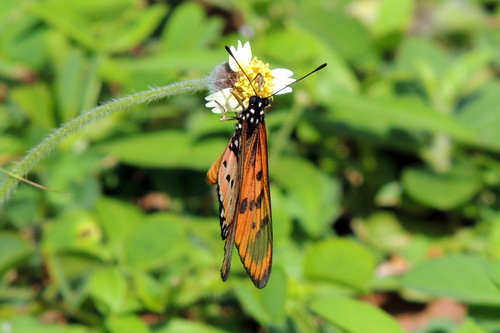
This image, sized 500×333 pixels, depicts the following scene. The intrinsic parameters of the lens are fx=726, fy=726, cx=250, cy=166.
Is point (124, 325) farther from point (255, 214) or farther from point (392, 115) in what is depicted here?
point (392, 115)

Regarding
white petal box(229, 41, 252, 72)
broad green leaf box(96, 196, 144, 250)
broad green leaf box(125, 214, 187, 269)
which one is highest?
white petal box(229, 41, 252, 72)

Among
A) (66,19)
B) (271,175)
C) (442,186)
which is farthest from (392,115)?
(66,19)

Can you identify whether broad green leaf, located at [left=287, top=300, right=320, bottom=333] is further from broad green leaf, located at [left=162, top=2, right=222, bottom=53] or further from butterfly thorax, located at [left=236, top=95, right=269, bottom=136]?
broad green leaf, located at [left=162, top=2, right=222, bottom=53]

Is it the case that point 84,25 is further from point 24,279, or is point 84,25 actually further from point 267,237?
point 267,237

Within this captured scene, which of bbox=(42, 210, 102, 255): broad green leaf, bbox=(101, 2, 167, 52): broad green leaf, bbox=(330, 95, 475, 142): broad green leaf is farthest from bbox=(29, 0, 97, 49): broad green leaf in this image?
bbox=(330, 95, 475, 142): broad green leaf

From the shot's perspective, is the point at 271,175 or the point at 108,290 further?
the point at 271,175
